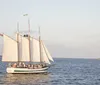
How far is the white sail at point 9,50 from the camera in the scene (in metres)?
84.6

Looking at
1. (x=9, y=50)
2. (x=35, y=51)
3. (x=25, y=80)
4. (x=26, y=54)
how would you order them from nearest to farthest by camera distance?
(x=25, y=80) → (x=9, y=50) → (x=26, y=54) → (x=35, y=51)

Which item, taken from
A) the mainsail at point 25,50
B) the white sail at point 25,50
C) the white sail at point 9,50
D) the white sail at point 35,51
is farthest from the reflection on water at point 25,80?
the white sail at point 35,51

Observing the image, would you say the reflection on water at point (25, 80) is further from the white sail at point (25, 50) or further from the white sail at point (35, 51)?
the white sail at point (35, 51)

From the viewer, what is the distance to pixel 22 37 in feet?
294

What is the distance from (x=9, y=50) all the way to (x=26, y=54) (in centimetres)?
582

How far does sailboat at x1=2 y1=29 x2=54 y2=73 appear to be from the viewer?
8694 centimetres

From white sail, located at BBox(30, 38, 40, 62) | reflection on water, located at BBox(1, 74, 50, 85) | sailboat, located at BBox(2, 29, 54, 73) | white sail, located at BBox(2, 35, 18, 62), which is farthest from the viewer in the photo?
white sail, located at BBox(30, 38, 40, 62)

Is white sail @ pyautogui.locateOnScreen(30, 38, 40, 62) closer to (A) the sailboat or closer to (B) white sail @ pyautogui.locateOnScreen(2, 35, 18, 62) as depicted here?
(A) the sailboat

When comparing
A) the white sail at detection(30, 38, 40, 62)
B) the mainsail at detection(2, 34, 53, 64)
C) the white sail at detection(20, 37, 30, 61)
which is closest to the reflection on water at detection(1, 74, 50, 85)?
the mainsail at detection(2, 34, 53, 64)

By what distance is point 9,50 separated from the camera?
280 ft

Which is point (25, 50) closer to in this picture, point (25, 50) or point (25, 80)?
point (25, 50)

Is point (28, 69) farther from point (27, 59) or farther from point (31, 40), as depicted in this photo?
point (31, 40)

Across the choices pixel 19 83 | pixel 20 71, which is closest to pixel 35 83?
pixel 19 83

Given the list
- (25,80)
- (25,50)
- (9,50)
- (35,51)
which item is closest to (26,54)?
(25,50)
